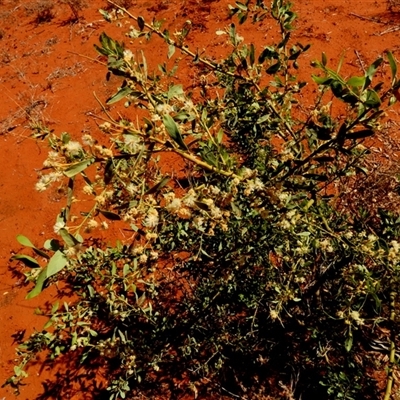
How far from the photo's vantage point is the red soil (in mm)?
3844

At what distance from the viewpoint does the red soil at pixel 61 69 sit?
384 cm

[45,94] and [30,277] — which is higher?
[30,277]

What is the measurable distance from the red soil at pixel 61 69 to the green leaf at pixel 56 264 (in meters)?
2.65

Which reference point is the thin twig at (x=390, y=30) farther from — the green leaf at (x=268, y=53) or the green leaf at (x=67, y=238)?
the green leaf at (x=67, y=238)

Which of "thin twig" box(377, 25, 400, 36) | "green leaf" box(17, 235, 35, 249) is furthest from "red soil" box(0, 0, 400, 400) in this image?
"green leaf" box(17, 235, 35, 249)

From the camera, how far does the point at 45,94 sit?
5137mm

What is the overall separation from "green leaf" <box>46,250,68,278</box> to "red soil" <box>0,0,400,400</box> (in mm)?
2650

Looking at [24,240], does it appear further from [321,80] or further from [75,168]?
[321,80]

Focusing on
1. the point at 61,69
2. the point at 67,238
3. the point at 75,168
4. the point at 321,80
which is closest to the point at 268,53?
the point at 321,80

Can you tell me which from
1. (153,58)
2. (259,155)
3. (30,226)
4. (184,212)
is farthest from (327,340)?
(153,58)

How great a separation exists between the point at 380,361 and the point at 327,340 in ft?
1.57

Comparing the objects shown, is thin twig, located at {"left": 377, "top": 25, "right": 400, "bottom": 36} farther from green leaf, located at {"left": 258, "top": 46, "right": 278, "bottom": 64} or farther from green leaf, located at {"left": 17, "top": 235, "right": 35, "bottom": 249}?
green leaf, located at {"left": 17, "top": 235, "right": 35, "bottom": 249}

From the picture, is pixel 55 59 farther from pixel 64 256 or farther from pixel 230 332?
pixel 64 256

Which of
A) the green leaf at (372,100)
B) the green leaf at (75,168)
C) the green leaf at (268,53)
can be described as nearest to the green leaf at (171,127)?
the green leaf at (75,168)
